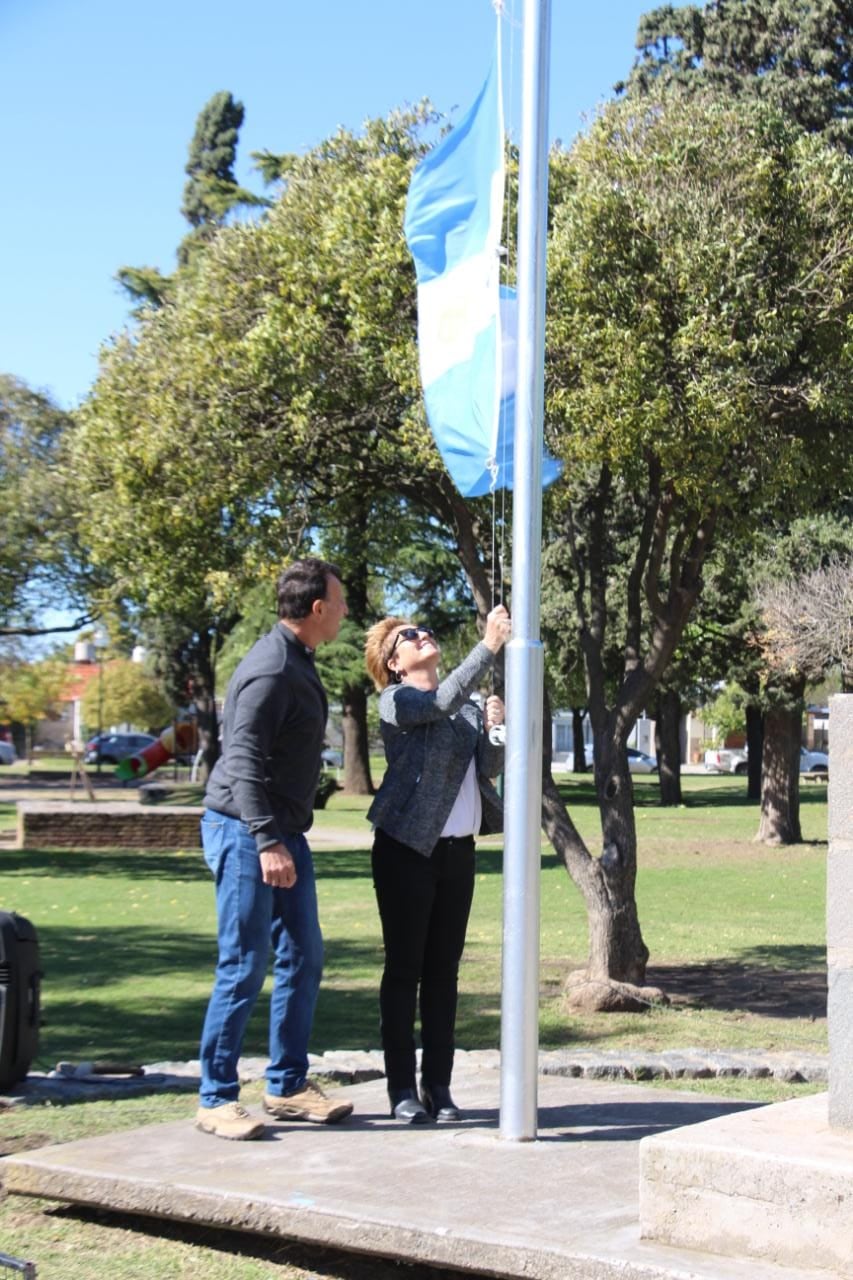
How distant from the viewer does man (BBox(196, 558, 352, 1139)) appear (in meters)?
5.52

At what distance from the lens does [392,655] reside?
6.08 metres

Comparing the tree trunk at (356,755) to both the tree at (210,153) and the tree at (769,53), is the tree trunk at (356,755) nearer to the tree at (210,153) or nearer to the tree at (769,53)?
the tree at (210,153)

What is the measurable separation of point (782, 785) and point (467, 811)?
24481mm

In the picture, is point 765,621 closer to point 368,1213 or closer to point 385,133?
point 385,133

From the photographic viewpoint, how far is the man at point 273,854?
18.1 ft

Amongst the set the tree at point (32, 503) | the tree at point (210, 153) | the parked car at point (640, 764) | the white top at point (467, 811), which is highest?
the tree at point (210, 153)

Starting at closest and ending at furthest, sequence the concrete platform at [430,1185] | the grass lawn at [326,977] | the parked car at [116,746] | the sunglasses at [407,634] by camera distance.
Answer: the concrete platform at [430,1185] → the grass lawn at [326,977] → the sunglasses at [407,634] → the parked car at [116,746]

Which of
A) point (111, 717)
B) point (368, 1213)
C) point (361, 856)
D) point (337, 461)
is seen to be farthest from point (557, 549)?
point (111, 717)

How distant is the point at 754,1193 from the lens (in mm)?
4105

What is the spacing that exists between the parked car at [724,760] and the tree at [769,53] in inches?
2025

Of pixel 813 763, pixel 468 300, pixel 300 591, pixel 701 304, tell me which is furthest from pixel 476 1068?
pixel 813 763

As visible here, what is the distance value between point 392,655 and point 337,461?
723cm

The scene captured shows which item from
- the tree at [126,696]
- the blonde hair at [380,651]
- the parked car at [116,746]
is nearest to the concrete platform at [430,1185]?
the blonde hair at [380,651]

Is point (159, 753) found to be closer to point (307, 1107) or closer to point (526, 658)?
point (307, 1107)
